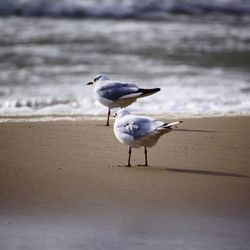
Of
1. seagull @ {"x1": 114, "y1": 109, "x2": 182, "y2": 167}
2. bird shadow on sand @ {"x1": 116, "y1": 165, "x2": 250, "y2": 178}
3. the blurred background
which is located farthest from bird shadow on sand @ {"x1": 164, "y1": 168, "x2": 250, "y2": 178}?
the blurred background

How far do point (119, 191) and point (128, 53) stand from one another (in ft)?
32.6

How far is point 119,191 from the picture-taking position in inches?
228

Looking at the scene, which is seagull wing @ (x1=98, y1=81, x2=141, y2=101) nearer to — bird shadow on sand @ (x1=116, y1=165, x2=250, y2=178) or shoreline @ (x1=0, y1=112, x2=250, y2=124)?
shoreline @ (x1=0, y1=112, x2=250, y2=124)

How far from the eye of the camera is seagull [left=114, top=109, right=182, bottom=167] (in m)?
6.30

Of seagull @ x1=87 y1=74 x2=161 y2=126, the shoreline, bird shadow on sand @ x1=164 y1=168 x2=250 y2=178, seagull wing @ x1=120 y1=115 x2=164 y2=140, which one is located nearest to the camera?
bird shadow on sand @ x1=164 y1=168 x2=250 y2=178

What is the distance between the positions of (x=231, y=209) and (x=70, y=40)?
12251mm

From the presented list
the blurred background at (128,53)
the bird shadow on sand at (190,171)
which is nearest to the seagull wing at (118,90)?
the blurred background at (128,53)

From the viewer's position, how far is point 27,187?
19.3ft

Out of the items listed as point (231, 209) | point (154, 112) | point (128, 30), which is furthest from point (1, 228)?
point (128, 30)

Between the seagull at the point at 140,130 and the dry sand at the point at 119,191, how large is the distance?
0.75 ft

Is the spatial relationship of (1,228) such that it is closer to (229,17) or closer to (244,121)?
(244,121)

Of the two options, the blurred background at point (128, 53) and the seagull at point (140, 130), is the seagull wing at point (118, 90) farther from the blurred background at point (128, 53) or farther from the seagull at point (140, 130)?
the seagull at point (140, 130)

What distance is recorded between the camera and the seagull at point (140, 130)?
20.7 ft

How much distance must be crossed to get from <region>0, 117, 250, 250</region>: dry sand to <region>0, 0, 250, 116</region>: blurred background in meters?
2.17
